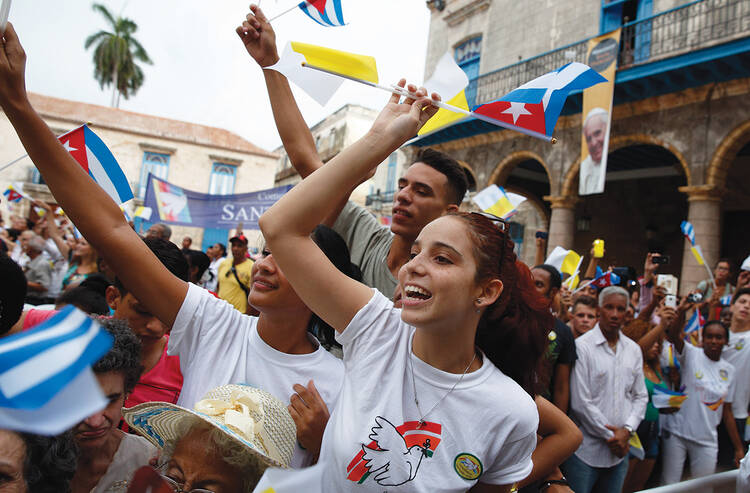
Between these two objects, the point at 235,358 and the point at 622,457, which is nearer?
the point at 235,358

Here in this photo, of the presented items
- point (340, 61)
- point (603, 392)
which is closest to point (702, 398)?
point (603, 392)

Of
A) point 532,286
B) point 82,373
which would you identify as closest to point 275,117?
point 532,286

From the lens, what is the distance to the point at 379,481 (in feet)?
4.05

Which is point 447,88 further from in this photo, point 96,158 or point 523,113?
point 96,158

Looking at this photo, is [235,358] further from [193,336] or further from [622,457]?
[622,457]

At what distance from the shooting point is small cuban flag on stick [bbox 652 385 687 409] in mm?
4155

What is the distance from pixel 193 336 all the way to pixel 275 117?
1052 millimetres

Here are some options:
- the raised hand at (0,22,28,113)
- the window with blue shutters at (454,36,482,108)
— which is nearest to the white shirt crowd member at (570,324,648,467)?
the raised hand at (0,22,28,113)

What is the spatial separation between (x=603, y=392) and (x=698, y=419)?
5.62ft

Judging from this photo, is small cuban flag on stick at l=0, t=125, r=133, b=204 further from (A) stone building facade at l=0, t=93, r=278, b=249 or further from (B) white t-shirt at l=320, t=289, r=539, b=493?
(A) stone building facade at l=0, t=93, r=278, b=249

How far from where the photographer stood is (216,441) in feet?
4.04

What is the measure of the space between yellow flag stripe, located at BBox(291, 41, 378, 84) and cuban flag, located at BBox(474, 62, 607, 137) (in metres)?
0.46

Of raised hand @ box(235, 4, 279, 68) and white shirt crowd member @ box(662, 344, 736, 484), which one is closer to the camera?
raised hand @ box(235, 4, 279, 68)

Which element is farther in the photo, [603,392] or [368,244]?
[603,392]
